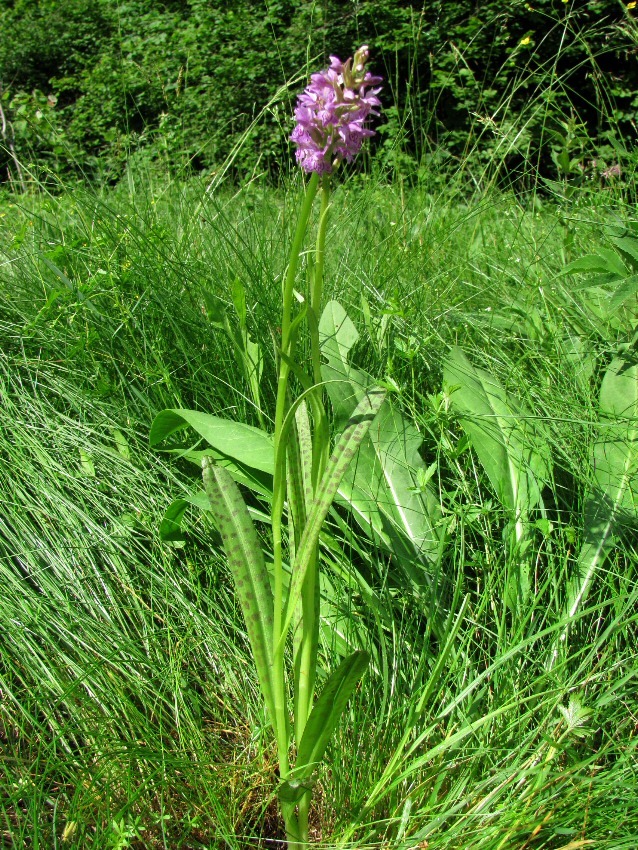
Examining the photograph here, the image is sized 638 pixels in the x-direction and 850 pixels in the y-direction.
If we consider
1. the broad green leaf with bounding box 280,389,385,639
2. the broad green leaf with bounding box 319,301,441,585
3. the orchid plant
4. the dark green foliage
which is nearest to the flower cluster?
the orchid plant

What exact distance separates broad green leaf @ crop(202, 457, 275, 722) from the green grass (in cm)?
19

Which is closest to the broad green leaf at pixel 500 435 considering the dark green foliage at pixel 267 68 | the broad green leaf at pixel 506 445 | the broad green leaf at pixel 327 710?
the broad green leaf at pixel 506 445

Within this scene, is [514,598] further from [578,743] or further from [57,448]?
[57,448]

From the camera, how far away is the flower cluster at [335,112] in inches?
31.2

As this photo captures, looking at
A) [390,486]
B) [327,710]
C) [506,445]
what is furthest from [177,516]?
[506,445]

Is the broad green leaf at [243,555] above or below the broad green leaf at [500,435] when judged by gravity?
above

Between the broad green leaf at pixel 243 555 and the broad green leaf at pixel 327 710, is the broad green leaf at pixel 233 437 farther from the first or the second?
the broad green leaf at pixel 327 710

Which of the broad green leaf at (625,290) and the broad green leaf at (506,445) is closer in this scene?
the broad green leaf at (506,445)

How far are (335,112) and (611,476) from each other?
34.5 inches

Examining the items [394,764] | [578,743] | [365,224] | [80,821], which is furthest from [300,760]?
[365,224]

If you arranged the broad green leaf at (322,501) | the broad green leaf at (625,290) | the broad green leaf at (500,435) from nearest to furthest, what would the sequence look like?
the broad green leaf at (322,501), the broad green leaf at (500,435), the broad green leaf at (625,290)

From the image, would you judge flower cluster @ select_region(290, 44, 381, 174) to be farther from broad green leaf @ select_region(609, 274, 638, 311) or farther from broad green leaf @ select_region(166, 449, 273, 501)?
broad green leaf @ select_region(609, 274, 638, 311)

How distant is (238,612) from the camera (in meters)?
1.32

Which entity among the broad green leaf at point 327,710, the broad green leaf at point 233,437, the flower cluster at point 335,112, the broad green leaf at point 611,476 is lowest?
the broad green leaf at point 611,476
